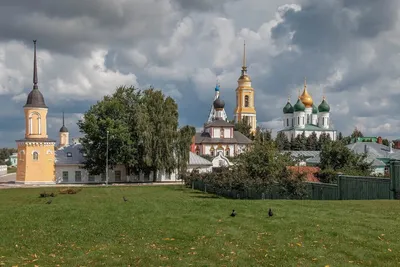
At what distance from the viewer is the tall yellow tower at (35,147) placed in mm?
54594

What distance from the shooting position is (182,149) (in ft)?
180

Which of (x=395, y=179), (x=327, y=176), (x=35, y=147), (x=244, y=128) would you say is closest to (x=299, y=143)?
(x=244, y=128)

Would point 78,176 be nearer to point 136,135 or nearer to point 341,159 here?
point 136,135

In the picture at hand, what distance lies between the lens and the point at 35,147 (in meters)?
54.9

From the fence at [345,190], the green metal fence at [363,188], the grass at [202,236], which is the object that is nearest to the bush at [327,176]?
the fence at [345,190]

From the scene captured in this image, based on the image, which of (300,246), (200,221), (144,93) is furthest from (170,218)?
(144,93)

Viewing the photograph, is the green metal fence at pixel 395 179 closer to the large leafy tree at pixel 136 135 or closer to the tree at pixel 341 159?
the tree at pixel 341 159

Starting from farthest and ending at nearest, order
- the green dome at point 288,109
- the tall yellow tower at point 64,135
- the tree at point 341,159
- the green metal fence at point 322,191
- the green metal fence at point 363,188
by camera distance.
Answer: the green dome at point 288,109
the tall yellow tower at point 64,135
the tree at point 341,159
the green metal fence at point 322,191
the green metal fence at point 363,188

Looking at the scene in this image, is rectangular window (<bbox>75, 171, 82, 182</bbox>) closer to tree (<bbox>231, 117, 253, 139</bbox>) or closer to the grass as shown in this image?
the grass

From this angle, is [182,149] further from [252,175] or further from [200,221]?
[200,221]

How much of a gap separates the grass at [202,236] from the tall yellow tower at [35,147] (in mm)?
38808

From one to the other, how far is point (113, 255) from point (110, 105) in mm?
44667

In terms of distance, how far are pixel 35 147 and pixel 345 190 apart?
133ft

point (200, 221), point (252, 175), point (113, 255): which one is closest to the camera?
point (113, 255)
